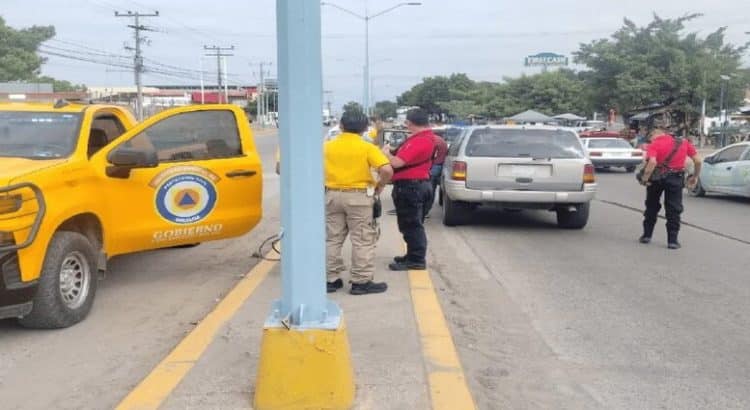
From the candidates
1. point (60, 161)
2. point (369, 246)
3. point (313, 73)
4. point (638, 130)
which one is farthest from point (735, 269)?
point (638, 130)

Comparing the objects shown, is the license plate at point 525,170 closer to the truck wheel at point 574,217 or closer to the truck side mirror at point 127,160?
the truck wheel at point 574,217

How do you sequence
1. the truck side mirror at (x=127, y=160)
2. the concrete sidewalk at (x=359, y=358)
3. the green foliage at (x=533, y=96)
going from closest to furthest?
1. the concrete sidewalk at (x=359, y=358)
2. the truck side mirror at (x=127, y=160)
3. the green foliage at (x=533, y=96)

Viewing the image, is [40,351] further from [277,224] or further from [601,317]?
[277,224]

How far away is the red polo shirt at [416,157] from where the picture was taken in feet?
22.9

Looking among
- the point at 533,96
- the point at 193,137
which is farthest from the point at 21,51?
the point at 193,137

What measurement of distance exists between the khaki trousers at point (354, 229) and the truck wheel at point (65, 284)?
188 centimetres

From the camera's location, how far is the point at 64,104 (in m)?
6.94

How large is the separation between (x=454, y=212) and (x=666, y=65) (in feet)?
120

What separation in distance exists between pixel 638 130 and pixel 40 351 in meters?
41.9

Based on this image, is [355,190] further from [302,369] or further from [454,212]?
Answer: [454,212]

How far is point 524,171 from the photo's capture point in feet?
34.0

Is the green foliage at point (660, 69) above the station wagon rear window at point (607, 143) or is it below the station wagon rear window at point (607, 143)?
above

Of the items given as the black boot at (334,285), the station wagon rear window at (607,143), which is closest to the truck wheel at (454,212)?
the black boot at (334,285)

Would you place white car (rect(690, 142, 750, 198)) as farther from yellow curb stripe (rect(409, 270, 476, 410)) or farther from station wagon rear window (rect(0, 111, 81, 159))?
Answer: station wagon rear window (rect(0, 111, 81, 159))
